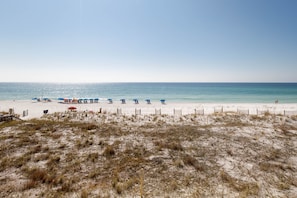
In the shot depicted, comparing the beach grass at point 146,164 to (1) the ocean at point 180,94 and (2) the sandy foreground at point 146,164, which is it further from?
(1) the ocean at point 180,94

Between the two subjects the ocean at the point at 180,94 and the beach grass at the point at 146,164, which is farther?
the ocean at the point at 180,94

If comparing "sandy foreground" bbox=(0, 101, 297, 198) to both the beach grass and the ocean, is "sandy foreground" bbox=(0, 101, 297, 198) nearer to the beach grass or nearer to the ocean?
the beach grass

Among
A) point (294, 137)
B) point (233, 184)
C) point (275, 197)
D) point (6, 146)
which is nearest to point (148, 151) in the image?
point (233, 184)

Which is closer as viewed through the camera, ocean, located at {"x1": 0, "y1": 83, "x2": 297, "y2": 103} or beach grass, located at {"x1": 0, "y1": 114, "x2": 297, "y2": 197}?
beach grass, located at {"x1": 0, "y1": 114, "x2": 297, "y2": 197}

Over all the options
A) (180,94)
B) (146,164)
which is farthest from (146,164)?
(180,94)

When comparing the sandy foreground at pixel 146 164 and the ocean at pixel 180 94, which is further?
the ocean at pixel 180 94

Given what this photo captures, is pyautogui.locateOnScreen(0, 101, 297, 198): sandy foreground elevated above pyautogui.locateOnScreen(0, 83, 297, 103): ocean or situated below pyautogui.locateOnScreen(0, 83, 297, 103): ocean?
below

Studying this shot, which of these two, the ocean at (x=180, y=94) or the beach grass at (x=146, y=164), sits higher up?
the ocean at (x=180, y=94)

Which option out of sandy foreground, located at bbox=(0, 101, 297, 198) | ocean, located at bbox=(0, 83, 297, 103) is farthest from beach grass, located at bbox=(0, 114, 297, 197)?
ocean, located at bbox=(0, 83, 297, 103)

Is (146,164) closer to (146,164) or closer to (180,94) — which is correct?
(146,164)

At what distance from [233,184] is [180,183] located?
166 centimetres

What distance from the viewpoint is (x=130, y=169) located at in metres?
5.91

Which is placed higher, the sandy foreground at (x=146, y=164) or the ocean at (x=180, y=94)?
Answer: the ocean at (x=180, y=94)

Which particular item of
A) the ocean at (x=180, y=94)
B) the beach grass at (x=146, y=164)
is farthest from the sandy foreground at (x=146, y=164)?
the ocean at (x=180, y=94)
